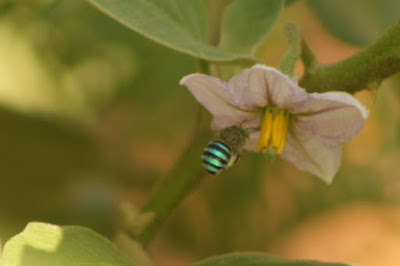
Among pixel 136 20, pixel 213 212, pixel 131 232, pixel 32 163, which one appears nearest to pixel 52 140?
pixel 32 163

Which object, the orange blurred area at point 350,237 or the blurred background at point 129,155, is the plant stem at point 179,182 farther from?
the orange blurred area at point 350,237

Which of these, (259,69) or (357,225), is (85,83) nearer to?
(357,225)

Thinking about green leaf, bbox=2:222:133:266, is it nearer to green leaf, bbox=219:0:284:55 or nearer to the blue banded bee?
the blue banded bee

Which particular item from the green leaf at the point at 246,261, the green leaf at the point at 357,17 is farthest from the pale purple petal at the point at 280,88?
the green leaf at the point at 357,17

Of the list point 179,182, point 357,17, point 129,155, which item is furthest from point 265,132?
point 129,155

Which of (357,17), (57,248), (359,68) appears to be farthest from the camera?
(357,17)

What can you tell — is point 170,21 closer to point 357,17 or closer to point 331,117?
point 331,117
